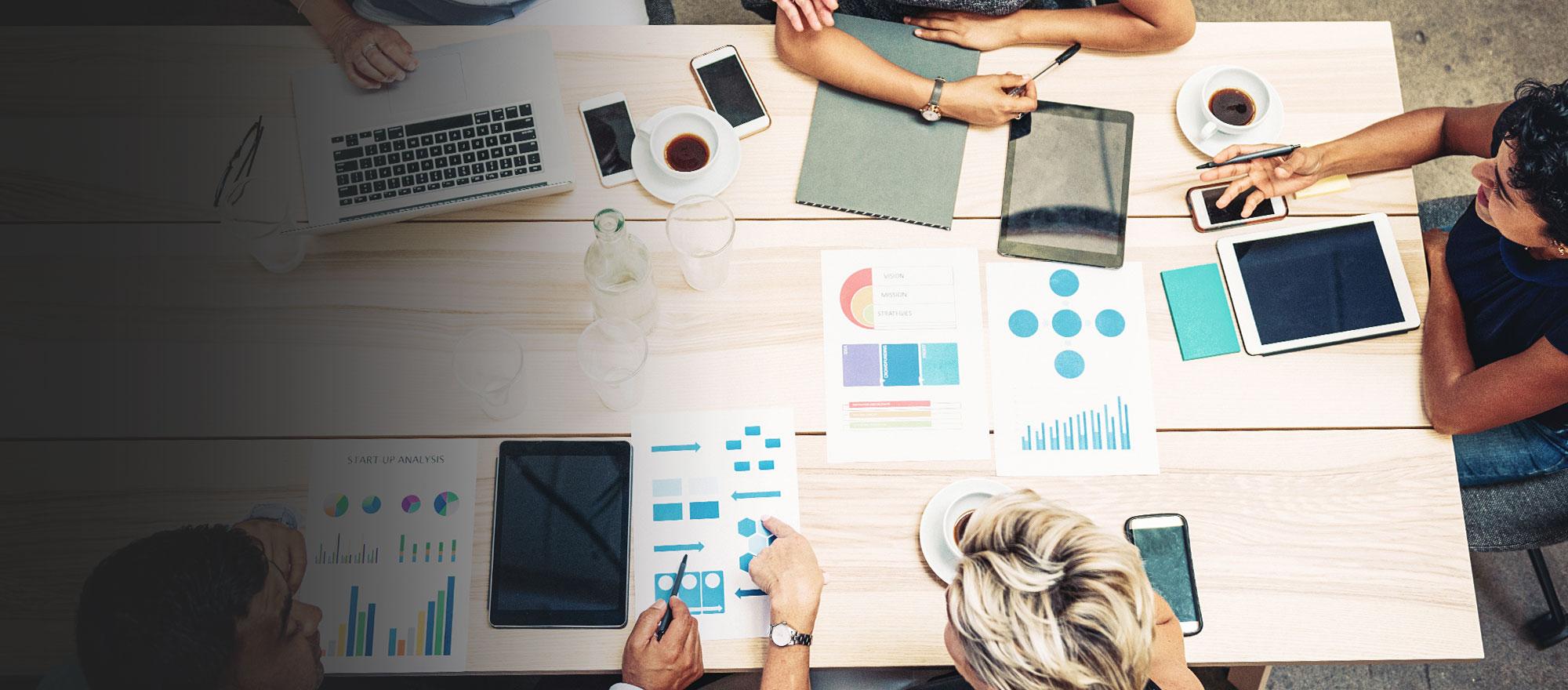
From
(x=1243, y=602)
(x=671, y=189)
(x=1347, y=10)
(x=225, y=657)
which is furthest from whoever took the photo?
(x=1347, y=10)

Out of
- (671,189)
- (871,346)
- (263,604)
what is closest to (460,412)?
(263,604)

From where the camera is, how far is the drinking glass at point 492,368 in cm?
129

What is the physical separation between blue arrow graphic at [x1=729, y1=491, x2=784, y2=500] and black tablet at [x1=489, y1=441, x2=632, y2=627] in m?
0.15

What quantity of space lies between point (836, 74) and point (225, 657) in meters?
1.13

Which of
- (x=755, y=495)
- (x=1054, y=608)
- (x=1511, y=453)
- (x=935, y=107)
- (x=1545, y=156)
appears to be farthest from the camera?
(x=1511, y=453)

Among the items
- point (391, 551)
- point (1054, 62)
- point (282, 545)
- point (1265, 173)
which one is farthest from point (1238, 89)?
point (282, 545)

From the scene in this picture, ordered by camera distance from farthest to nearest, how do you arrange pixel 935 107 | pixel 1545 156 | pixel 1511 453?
pixel 1511 453
pixel 935 107
pixel 1545 156

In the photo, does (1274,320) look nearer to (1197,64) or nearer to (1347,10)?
(1197,64)

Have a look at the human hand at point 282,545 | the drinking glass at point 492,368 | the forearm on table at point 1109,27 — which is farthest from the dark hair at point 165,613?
the forearm on table at point 1109,27

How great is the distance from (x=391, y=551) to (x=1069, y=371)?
0.99 meters

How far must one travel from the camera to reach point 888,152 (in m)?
1.40

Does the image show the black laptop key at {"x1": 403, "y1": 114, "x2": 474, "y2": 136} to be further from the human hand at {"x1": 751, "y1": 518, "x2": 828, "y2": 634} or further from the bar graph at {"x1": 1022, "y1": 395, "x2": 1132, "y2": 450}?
the bar graph at {"x1": 1022, "y1": 395, "x2": 1132, "y2": 450}

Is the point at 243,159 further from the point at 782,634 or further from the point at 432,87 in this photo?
the point at 782,634

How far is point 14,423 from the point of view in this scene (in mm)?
1290
